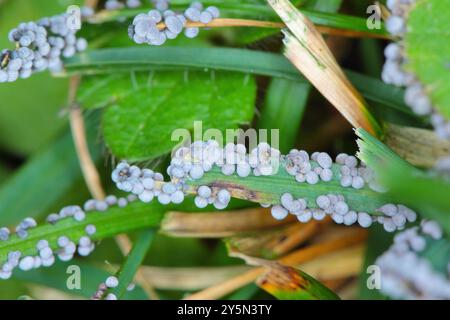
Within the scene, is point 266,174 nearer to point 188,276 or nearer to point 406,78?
point 406,78

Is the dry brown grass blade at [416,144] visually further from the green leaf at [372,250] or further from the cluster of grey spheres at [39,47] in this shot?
the cluster of grey spheres at [39,47]

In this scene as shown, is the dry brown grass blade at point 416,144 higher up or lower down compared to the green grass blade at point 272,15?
lower down

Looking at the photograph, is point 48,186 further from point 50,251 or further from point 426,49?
point 426,49

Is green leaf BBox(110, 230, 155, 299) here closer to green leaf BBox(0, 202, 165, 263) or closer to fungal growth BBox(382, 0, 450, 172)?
green leaf BBox(0, 202, 165, 263)

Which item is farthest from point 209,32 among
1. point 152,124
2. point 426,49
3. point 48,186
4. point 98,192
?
point 426,49

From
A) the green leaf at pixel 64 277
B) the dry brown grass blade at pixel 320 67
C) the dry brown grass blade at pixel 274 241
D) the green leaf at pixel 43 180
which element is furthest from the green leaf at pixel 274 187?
the green leaf at pixel 43 180

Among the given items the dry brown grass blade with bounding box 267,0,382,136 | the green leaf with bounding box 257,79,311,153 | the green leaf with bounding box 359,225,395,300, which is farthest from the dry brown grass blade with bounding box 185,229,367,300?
the dry brown grass blade with bounding box 267,0,382,136
